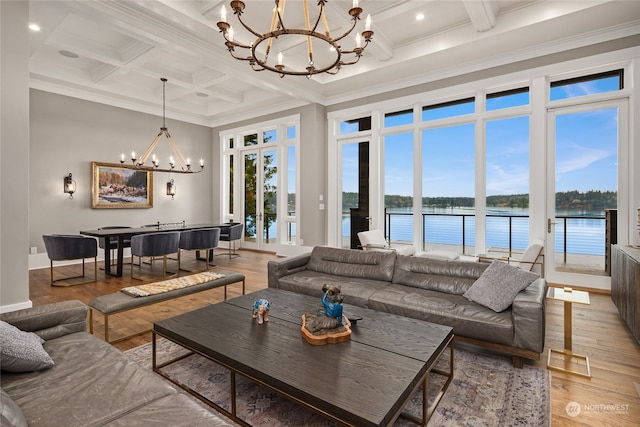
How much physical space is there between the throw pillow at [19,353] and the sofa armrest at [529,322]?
9.45ft

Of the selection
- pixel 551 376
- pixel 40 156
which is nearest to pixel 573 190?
pixel 551 376

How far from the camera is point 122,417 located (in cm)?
126

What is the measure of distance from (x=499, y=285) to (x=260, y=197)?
6.46 m

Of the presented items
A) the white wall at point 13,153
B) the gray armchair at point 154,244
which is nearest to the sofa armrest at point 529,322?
the white wall at point 13,153

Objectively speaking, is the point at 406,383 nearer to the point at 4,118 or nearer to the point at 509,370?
the point at 509,370

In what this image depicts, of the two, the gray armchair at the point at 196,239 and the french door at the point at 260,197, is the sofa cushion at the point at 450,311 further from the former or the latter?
the french door at the point at 260,197

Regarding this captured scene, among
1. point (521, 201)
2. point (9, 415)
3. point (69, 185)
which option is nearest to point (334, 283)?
point (9, 415)

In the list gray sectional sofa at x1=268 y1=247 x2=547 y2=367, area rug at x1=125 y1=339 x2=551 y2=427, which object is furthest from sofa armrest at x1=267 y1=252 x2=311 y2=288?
area rug at x1=125 y1=339 x2=551 y2=427

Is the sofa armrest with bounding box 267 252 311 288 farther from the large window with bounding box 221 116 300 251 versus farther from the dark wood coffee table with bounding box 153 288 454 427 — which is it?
the large window with bounding box 221 116 300 251

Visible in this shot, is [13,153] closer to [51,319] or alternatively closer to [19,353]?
[51,319]

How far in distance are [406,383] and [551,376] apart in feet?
4.99

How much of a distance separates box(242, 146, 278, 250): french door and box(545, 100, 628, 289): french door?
18.3ft

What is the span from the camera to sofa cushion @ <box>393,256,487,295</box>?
3087mm

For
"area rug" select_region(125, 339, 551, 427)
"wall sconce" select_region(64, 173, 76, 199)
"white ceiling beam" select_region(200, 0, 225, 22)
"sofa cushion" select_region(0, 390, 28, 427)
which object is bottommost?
"area rug" select_region(125, 339, 551, 427)
